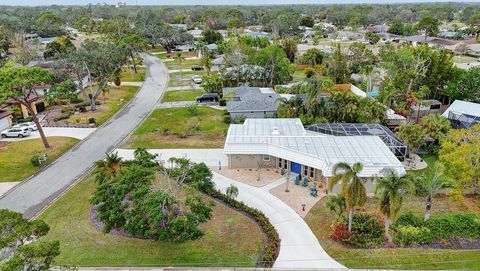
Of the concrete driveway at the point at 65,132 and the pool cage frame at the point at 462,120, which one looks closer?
the pool cage frame at the point at 462,120

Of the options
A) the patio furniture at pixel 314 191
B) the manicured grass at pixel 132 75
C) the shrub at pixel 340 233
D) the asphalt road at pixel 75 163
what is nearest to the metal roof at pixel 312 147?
the patio furniture at pixel 314 191

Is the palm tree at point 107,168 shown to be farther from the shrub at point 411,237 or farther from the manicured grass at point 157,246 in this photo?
the shrub at point 411,237

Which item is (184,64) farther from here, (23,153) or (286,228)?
(286,228)

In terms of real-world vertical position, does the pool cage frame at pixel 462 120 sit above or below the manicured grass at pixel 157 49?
below

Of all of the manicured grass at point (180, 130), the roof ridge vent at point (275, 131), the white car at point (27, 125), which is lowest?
the manicured grass at point (180, 130)

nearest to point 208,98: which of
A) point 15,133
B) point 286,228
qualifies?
point 15,133

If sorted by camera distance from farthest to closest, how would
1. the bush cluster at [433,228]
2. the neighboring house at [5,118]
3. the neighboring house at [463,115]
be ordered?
1. the neighboring house at [5,118]
2. the neighboring house at [463,115]
3. the bush cluster at [433,228]

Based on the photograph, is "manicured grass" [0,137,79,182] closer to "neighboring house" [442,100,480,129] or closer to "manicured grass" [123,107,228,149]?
"manicured grass" [123,107,228,149]
